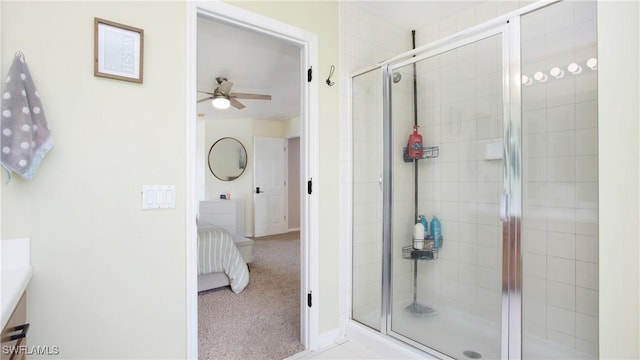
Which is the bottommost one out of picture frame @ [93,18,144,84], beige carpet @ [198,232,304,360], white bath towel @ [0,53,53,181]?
beige carpet @ [198,232,304,360]

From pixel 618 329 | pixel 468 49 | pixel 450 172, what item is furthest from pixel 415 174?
pixel 618 329

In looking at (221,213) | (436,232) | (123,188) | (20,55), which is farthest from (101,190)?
(221,213)

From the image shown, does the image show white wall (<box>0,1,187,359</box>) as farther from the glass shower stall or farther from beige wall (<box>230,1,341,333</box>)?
the glass shower stall

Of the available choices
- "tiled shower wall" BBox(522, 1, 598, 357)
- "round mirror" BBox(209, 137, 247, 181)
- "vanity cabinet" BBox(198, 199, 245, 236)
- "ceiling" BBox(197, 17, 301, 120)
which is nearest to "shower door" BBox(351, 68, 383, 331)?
"ceiling" BBox(197, 17, 301, 120)

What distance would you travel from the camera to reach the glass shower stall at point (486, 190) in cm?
178

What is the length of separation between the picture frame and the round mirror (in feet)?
16.5

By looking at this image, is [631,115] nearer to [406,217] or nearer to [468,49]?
[468,49]

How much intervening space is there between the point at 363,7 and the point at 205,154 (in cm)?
491

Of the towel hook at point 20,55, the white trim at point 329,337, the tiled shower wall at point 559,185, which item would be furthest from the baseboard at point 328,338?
the towel hook at point 20,55

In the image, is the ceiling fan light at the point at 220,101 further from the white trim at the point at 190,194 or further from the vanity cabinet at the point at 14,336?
the vanity cabinet at the point at 14,336

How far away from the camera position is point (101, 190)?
1.52m

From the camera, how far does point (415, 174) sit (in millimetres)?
2619

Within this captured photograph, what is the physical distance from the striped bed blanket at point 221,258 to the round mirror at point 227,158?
316 cm

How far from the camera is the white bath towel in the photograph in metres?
1.27
